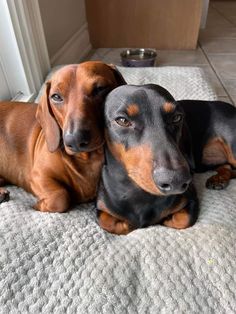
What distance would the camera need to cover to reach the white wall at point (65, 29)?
7.06 ft

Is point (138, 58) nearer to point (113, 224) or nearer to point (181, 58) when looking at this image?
point (181, 58)

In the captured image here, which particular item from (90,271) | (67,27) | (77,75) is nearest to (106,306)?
(90,271)

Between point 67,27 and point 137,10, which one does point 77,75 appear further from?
point 137,10

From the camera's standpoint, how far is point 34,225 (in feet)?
3.25

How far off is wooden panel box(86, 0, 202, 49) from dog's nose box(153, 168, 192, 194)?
262 centimetres

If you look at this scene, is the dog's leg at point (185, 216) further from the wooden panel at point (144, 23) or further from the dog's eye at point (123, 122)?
the wooden panel at point (144, 23)

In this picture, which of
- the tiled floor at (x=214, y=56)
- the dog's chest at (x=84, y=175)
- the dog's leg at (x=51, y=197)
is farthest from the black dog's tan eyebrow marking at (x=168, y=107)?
the tiled floor at (x=214, y=56)

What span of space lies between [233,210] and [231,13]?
4297 mm

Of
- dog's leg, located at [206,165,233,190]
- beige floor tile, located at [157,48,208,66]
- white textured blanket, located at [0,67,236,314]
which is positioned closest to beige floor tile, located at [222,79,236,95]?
beige floor tile, located at [157,48,208,66]

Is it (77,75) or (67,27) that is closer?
(77,75)

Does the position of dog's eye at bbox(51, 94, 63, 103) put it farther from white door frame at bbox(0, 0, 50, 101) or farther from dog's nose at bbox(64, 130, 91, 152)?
white door frame at bbox(0, 0, 50, 101)

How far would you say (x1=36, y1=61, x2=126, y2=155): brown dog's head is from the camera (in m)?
0.89

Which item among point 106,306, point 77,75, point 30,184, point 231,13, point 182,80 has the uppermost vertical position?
point 77,75

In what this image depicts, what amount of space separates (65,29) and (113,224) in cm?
191
